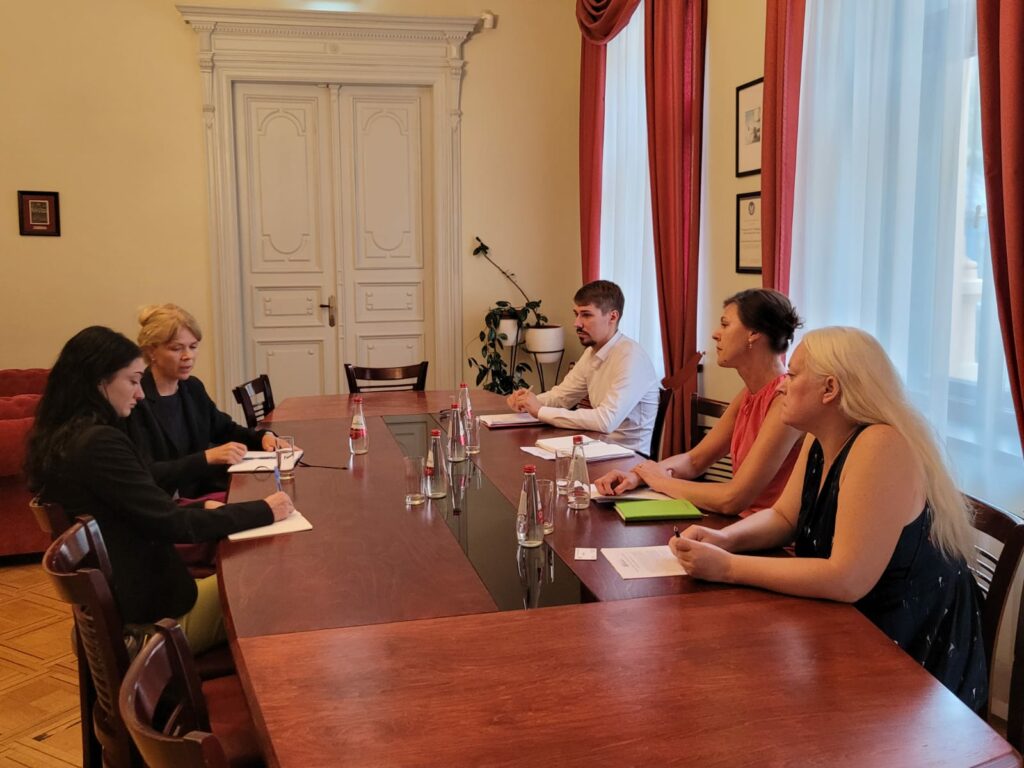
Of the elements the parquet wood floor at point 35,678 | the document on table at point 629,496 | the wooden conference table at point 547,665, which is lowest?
the parquet wood floor at point 35,678

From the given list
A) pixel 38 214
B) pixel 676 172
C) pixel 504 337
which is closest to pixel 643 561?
pixel 676 172

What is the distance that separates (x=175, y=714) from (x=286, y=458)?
1.50 meters

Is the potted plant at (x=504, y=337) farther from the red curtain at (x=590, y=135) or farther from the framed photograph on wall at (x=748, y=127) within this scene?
A: the framed photograph on wall at (x=748, y=127)

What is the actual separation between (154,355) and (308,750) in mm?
2355

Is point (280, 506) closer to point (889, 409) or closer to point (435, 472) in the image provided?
point (435, 472)

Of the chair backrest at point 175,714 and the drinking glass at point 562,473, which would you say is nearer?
the chair backrest at point 175,714

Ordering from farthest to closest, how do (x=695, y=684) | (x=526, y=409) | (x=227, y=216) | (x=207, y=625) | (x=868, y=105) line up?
(x=227, y=216) → (x=526, y=409) → (x=868, y=105) → (x=207, y=625) → (x=695, y=684)

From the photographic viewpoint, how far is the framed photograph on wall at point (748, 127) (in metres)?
3.91

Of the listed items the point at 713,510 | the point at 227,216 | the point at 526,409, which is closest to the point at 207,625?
the point at 713,510

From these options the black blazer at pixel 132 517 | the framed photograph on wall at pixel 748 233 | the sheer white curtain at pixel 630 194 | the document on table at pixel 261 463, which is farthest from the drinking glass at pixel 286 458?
the sheer white curtain at pixel 630 194

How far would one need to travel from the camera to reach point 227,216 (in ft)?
19.6

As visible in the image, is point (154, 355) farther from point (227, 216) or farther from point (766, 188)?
point (227, 216)

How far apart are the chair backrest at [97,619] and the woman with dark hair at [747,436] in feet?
4.34

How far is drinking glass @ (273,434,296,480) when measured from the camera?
2783 millimetres
